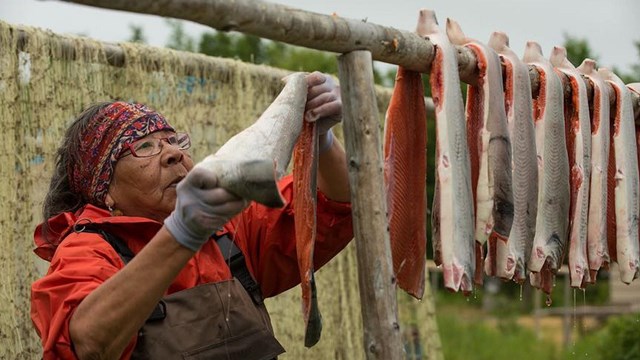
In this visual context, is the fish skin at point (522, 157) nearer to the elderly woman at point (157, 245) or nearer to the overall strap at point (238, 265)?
the elderly woman at point (157, 245)

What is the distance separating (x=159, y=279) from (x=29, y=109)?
1.89 metres

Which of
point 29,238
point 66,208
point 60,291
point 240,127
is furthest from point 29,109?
point 60,291

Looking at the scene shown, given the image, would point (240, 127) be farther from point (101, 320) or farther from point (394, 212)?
point (101, 320)

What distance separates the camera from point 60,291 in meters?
2.81

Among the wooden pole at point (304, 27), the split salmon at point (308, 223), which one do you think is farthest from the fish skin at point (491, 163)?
the split salmon at point (308, 223)

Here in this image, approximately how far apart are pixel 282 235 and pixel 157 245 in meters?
0.95

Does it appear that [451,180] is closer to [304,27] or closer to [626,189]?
[304,27]

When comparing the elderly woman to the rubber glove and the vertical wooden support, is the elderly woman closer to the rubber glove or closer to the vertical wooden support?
the rubber glove

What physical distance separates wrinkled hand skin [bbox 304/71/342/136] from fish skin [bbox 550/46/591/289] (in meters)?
1.17

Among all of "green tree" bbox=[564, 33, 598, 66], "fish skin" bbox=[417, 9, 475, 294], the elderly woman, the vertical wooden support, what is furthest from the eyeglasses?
"green tree" bbox=[564, 33, 598, 66]

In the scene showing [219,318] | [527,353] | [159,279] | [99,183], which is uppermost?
[99,183]

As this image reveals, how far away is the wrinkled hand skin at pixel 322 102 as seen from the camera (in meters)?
3.11

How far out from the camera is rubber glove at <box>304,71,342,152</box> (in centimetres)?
311

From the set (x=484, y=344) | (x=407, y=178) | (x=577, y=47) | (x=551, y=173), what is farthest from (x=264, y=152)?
(x=577, y=47)
